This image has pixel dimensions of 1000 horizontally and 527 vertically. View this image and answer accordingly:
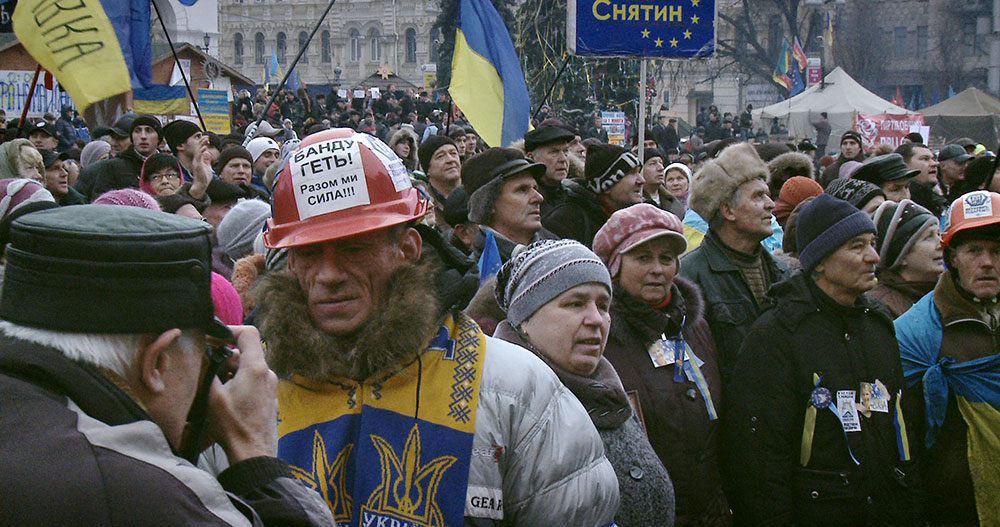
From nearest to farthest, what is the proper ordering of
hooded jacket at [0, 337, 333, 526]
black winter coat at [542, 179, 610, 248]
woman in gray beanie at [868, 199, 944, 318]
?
hooded jacket at [0, 337, 333, 526]
woman in gray beanie at [868, 199, 944, 318]
black winter coat at [542, 179, 610, 248]

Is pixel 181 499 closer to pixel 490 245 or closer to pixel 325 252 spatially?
pixel 325 252

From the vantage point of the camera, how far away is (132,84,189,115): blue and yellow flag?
9.82 meters

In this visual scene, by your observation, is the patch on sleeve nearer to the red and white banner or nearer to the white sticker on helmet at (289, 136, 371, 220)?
the white sticker on helmet at (289, 136, 371, 220)

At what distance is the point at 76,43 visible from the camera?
6512 mm

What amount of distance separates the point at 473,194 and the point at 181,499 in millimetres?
3599

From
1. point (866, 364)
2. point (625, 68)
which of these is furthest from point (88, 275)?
point (625, 68)

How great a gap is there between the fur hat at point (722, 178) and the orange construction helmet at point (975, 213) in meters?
1.03

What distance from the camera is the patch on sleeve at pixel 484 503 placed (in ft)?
6.86

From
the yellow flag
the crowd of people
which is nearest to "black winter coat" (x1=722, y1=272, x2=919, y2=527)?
the crowd of people

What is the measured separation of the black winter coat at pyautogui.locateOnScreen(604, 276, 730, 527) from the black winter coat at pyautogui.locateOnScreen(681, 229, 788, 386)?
42 cm

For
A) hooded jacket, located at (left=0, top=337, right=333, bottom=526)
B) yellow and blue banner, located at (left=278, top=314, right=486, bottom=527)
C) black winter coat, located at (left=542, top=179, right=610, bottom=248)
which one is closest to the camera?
hooded jacket, located at (left=0, top=337, right=333, bottom=526)

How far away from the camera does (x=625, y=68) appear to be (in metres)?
16.3

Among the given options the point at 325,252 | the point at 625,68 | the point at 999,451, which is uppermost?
the point at 625,68

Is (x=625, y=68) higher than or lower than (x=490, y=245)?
higher
